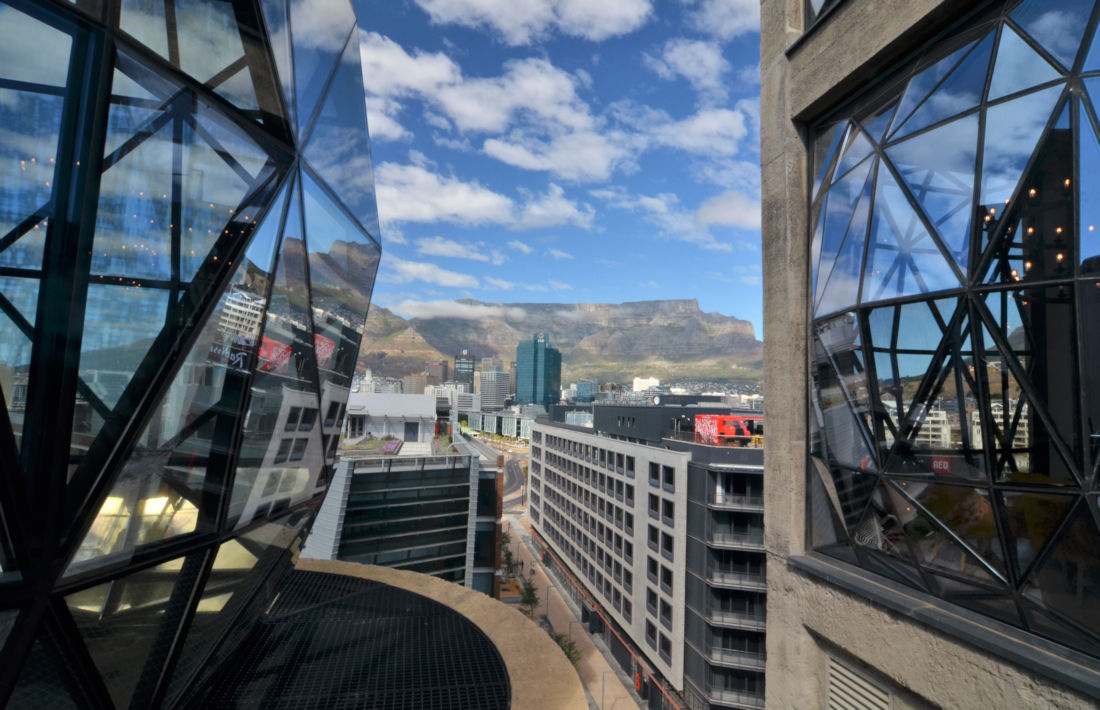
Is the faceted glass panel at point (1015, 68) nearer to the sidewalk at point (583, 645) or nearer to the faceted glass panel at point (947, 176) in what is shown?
the faceted glass panel at point (947, 176)

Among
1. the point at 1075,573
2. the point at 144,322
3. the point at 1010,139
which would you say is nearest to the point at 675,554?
the point at 1075,573

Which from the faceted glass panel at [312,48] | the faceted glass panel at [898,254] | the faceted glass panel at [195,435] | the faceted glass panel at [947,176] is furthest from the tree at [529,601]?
the faceted glass panel at [947,176]

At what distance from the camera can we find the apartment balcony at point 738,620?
32.9 meters

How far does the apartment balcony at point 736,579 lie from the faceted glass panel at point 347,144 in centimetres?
3051

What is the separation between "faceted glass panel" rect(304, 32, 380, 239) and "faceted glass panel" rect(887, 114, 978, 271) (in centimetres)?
775

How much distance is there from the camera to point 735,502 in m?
33.8

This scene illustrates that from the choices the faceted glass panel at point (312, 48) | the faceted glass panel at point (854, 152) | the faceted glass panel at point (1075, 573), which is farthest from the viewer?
the faceted glass panel at point (312, 48)

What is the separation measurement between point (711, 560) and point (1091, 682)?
106 ft

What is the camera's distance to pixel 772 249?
26.8ft

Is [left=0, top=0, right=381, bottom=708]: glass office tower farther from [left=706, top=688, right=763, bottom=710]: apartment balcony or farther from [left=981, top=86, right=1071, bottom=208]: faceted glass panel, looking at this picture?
[left=706, top=688, right=763, bottom=710]: apartment balcony

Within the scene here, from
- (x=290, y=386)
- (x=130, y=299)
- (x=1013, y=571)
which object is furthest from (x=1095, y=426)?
(x=290, y=386)

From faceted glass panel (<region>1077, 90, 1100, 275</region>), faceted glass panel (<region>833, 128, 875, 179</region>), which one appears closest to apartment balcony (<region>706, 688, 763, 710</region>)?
faceted glass panel (<region>833, 128, 875, 179</region>)

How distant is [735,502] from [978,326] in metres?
31.3

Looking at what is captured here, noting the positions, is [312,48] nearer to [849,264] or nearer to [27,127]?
[27,127]
